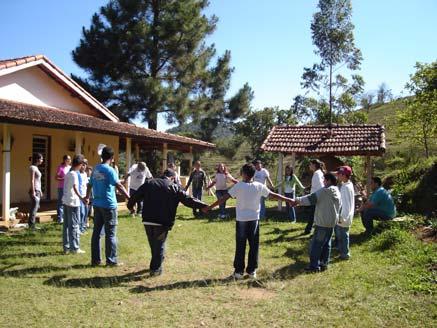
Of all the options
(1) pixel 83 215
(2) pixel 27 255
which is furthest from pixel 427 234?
(2) pixel 27 255

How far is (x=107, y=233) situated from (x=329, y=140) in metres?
9.96

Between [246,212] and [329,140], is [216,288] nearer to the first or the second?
[246,212]

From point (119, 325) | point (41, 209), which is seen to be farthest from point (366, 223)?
point (41, 209)

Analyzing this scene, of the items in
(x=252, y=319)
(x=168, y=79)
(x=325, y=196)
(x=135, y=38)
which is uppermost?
(x=135, y=38)

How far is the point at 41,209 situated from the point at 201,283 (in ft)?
28.2

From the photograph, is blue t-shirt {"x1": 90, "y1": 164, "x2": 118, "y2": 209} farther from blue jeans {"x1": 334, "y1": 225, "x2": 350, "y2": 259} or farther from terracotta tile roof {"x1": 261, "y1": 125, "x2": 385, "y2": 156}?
terracotta tile roof {"x1": 261, "y1": 125, "x2": 385, "y2": 156}

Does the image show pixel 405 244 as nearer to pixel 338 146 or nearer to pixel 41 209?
pixel 338 146

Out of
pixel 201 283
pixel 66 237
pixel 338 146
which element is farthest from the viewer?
pixel 338 146

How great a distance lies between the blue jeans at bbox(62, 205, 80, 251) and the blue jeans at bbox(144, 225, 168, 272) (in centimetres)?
200

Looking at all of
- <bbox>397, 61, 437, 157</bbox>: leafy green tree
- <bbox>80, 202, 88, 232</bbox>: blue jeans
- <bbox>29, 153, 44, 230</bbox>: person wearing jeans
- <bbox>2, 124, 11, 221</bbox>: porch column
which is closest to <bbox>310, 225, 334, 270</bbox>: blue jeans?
<bbox>80, 202, 88, 232</bbox>: blue jeans

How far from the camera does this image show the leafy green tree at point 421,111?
67.7ft

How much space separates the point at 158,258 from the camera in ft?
21.4

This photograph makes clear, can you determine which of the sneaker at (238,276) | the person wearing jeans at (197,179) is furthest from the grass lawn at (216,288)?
the person wearing jeans at (197,179)

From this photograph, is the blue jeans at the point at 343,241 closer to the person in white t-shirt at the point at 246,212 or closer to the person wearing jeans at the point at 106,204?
the person in white t-shirt at the point at 246,212
